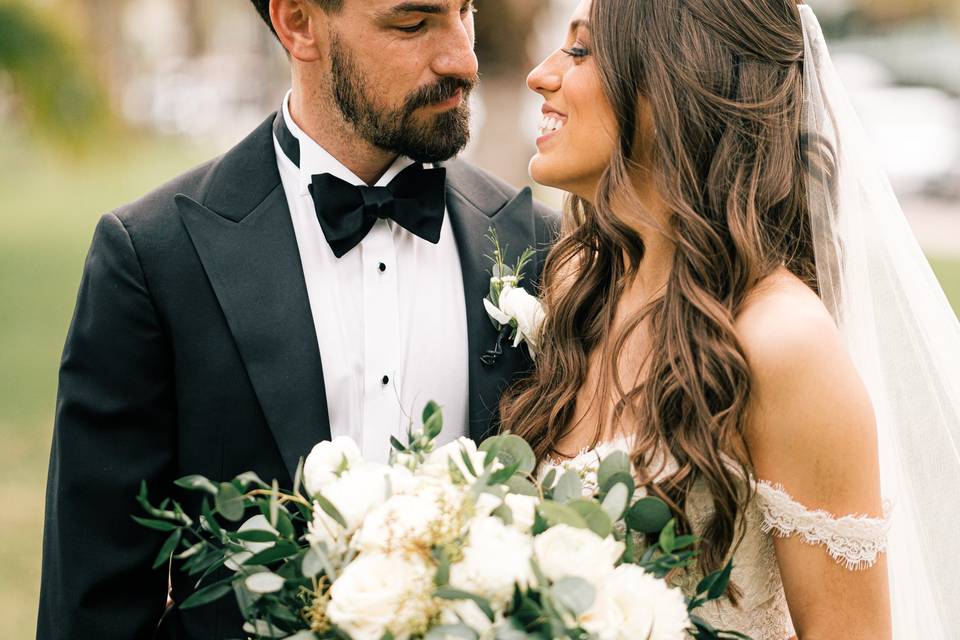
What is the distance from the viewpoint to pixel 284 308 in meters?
2.76

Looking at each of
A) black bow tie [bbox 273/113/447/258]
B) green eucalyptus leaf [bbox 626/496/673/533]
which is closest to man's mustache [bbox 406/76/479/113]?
black bow tie [bbox 273/113/447/258]

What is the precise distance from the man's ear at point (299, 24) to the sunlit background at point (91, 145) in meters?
1.53

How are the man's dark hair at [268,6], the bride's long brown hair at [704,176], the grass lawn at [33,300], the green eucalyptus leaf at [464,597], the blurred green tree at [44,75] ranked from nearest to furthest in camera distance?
the green eucalyptus leaf at [464,597] < the bride's long brown hair at [704,176] < the man's dark hair at [268,6] < the grass lawn at [33,300] < the blurred green tree at [44,75]

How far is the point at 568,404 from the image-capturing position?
2846 mm

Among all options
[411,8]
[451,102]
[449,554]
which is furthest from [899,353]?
[411,8]

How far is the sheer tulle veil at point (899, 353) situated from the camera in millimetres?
2721

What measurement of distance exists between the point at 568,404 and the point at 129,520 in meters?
1.19

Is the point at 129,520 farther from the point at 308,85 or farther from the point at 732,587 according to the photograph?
the point at 732,587

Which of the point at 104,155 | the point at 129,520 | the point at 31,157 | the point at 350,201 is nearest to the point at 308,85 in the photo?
the point at 350,201

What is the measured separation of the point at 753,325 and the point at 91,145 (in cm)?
875

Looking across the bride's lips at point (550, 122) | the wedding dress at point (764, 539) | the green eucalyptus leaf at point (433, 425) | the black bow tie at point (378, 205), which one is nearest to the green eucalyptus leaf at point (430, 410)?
the green eucalyptus leaf at point (433, 425)

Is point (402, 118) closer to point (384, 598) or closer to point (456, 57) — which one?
point (456, 57)

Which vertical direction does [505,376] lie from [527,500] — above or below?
below

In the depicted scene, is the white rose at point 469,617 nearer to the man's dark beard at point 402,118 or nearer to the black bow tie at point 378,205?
the black bow tie at point 378,205
